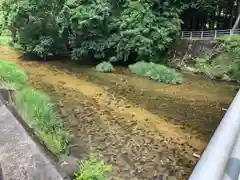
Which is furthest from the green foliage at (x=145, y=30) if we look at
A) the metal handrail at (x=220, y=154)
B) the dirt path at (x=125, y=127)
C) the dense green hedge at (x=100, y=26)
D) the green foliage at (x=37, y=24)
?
the metal handrail at (x=220, y=154)

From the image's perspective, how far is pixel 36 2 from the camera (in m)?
19.0

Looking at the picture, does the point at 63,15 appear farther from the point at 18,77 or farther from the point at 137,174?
the point at 137,174

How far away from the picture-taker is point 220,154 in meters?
4.08

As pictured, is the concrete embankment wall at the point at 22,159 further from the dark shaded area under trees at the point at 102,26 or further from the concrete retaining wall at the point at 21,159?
the dark shaded area under trees at the point at 102,26

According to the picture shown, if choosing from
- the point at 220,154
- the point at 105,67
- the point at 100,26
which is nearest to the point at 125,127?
the point at 220,154

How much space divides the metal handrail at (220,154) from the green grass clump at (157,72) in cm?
917

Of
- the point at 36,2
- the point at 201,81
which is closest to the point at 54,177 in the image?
the point at 201,81

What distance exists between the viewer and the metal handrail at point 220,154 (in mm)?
3525

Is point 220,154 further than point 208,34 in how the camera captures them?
No

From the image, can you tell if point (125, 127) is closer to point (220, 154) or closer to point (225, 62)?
point (220, 154)

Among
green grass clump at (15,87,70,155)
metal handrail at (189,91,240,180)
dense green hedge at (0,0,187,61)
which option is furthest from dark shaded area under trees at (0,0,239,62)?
metal handrail at (189,91,240,180)

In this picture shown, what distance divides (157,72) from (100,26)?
5108 mm

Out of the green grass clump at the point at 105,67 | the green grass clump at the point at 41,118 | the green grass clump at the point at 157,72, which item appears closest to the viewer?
the green grass clump at the point at 41,118

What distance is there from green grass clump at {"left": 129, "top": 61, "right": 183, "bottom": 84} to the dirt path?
824mm
